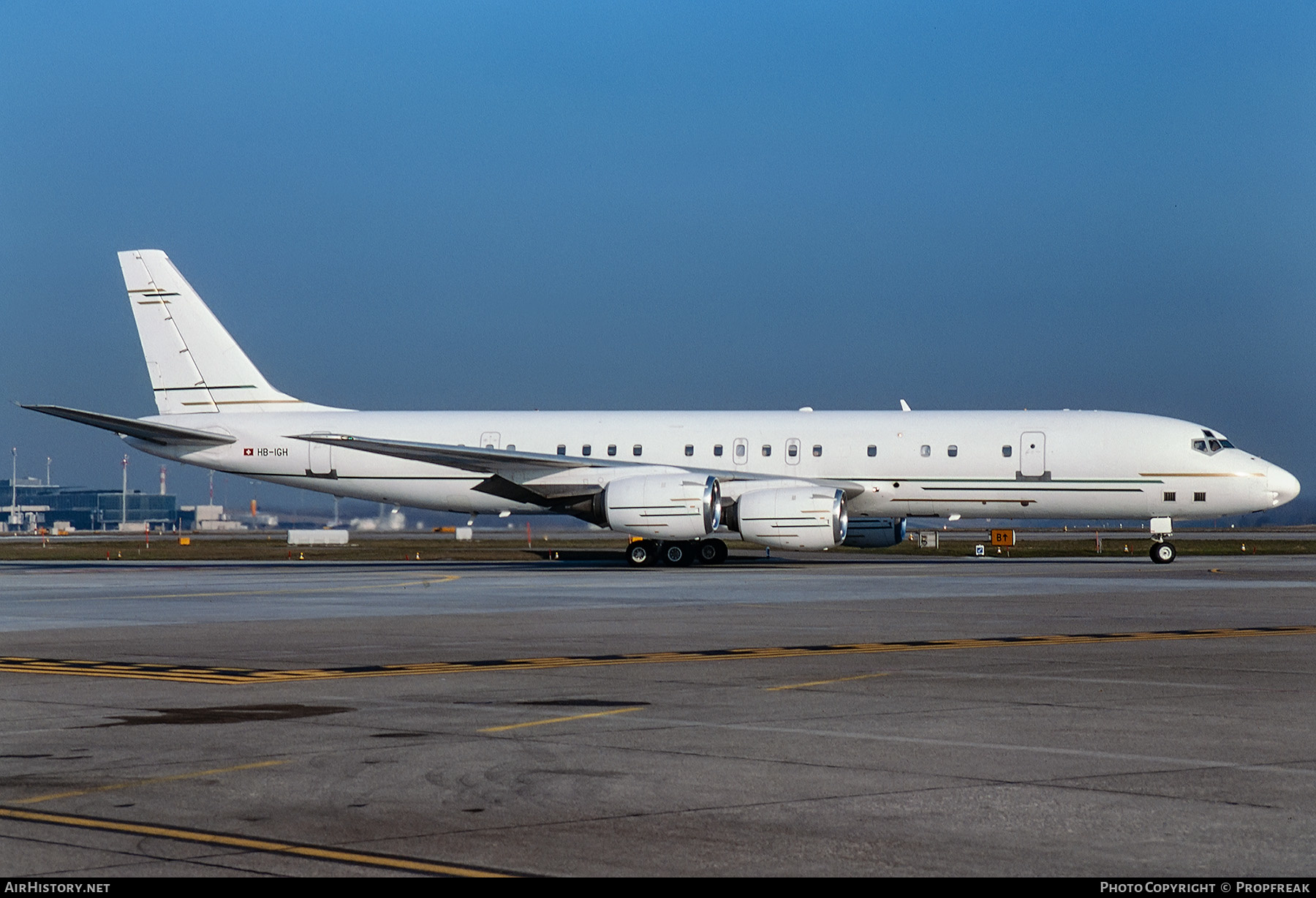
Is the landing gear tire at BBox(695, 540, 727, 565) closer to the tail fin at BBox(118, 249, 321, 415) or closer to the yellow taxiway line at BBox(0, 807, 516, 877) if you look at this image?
the tail fin at BBox(118, 249, 321, 415)

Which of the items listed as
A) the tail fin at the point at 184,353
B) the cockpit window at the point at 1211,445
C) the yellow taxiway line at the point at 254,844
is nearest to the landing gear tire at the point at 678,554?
the tail fin at the point at 184,353

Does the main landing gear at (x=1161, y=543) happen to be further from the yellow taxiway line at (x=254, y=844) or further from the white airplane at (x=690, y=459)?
the yellow taxiway line at (x=254, y=844)

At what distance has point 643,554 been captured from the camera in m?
45.8

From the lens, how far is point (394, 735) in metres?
11.5

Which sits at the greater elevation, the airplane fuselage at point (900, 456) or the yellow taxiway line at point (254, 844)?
the airplane fuselage at point (900, 456)

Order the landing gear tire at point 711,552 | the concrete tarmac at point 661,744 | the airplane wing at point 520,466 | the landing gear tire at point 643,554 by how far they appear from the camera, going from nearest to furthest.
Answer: the concrete tarmac at point 661,744 → the airplane wing at point 520,466 → the landing gear tire at point 643,554 → the landing gear tire at point 711,552

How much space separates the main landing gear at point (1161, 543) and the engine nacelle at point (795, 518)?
10467 millimetres

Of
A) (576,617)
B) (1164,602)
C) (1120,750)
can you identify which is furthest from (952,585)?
(1120,750)

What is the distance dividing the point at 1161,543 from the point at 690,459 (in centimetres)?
1527

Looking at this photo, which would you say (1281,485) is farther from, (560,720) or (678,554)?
(560,720)

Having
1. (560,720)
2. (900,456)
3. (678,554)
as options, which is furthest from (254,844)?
(678,554)

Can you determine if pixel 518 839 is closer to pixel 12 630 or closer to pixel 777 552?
pixel 12 630

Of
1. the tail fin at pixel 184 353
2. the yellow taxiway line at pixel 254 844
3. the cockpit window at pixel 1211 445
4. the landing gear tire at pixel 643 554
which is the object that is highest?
the tail fin at pixel 184 353

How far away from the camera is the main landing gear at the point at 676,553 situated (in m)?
45.4
